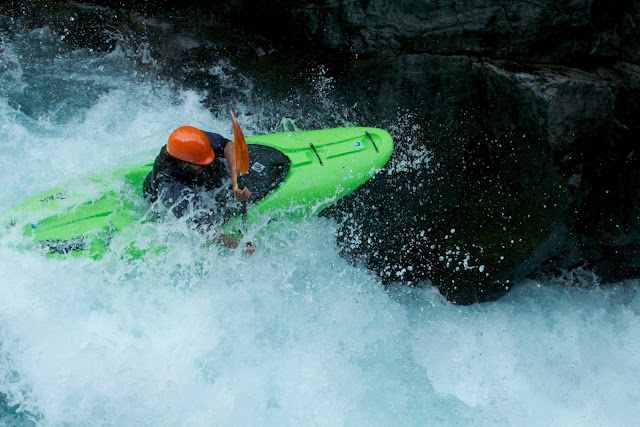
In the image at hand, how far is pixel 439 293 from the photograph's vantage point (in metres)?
3.97

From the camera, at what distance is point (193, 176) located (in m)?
3.23

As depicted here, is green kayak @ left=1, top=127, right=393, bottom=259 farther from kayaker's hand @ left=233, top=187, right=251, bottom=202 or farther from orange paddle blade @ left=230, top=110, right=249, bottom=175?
orange paddle blade @ left=230, top=110, right=249, bottom=175

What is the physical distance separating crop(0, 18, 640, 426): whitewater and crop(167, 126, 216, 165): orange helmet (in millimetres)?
589

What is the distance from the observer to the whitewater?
328 centimetres

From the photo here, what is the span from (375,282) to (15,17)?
14.5ft

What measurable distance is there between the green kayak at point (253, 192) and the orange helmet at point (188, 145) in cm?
55

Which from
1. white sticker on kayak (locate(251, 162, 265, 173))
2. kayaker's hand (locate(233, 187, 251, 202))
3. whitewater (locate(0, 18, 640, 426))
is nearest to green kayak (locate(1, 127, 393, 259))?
white sticker on kayak (locate(251, 162, 265, 173))

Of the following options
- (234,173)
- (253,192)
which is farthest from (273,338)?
(234,173)

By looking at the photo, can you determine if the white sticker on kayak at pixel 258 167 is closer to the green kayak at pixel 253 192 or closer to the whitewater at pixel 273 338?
the green kayak at pixel 253 192

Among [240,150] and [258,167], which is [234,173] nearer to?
[240,150]

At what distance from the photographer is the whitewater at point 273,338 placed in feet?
10.8

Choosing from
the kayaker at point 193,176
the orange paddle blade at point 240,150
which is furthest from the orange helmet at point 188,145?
the orange paddle blade at point 240,150

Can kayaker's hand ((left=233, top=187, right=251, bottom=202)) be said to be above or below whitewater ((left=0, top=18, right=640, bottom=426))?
above

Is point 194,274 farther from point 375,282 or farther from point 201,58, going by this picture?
point 201,58
